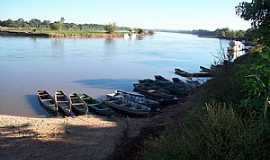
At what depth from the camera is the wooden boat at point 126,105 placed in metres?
27.5

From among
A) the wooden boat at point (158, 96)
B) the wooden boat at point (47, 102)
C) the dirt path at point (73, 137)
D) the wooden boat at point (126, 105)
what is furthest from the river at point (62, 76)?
the dirt path at point (73, 137)

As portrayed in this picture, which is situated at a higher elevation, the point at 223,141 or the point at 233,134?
the point at 233,134

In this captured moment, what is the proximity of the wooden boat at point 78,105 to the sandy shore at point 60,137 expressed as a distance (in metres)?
1.39

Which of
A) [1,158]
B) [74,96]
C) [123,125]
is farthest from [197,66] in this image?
[1,158]

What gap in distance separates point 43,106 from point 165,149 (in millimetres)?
22859

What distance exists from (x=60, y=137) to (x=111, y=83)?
24.1 m

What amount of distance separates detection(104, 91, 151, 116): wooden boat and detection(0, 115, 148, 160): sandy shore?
1510 mm

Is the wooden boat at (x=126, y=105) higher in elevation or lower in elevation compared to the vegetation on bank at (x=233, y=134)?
lower

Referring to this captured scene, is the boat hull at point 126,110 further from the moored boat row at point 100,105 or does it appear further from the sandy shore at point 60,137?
the sandy shore at point 60,137

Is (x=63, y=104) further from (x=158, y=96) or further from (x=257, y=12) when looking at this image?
(x=257, y=12)

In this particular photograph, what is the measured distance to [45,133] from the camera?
70.5 ft

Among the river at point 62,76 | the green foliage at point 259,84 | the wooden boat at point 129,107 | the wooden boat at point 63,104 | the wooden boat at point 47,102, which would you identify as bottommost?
the river at point 62,76

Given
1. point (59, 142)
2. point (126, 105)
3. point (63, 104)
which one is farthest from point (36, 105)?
point (59, 142)

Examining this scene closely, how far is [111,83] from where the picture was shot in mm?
44812
